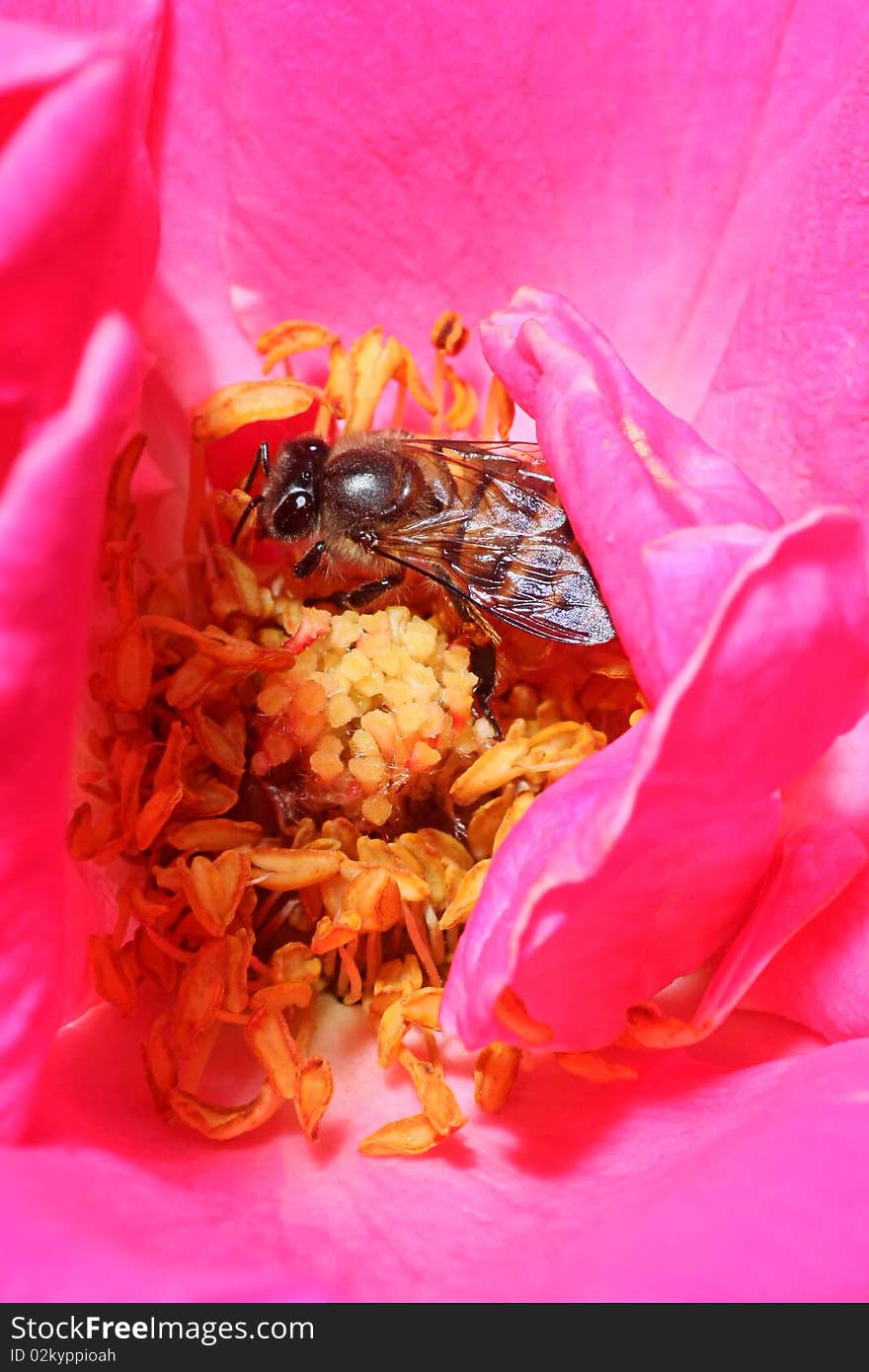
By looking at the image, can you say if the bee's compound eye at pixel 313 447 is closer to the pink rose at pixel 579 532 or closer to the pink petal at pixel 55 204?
the pink rose at pixel 579 532

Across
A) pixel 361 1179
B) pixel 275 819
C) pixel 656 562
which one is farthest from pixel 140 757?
pixel 656 562

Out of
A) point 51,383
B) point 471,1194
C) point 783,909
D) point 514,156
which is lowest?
point 471,1194

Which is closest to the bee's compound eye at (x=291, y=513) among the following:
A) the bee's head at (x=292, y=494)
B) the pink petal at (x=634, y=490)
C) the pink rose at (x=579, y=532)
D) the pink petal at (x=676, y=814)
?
the bee's head at (x=292, y=494)

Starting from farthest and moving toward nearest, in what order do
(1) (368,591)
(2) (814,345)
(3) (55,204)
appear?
(1) (368,591), (2) (814,345), (3) (55,204)

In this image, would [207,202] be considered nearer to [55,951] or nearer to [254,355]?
[254,355]

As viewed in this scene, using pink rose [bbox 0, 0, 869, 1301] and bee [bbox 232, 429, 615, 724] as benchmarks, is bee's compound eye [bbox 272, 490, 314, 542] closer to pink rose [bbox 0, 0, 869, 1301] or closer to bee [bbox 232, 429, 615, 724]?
bee [bbox 232, 429, 615, 724]

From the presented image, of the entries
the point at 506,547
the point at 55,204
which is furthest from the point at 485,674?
the point at 55,204

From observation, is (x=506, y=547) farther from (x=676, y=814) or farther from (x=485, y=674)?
(x=676, y=814)
